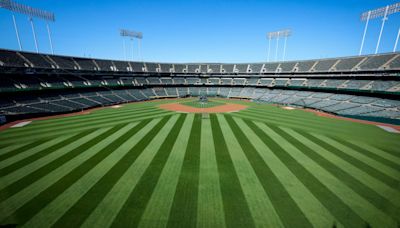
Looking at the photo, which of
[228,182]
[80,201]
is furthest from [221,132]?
[80,201]

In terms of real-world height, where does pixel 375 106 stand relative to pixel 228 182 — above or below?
above

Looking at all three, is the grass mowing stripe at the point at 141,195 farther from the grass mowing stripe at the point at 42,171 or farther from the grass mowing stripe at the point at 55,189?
the grass mowing stripe at the point at 42,171

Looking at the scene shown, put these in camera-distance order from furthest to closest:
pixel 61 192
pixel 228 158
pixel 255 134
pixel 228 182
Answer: pixel 255 134 < pixel 228 158 < pixel 228 182 < pixel 61 192

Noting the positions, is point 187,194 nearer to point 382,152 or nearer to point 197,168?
point 197,168

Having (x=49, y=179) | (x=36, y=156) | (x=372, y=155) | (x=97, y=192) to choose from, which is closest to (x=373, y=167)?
(x=372, y=155)

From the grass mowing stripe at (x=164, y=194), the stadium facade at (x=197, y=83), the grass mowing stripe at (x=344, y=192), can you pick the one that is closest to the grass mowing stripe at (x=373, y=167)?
the grass mowing stripe at (x=344, y=192)

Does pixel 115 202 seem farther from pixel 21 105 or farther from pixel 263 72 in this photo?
pixel 263 72
